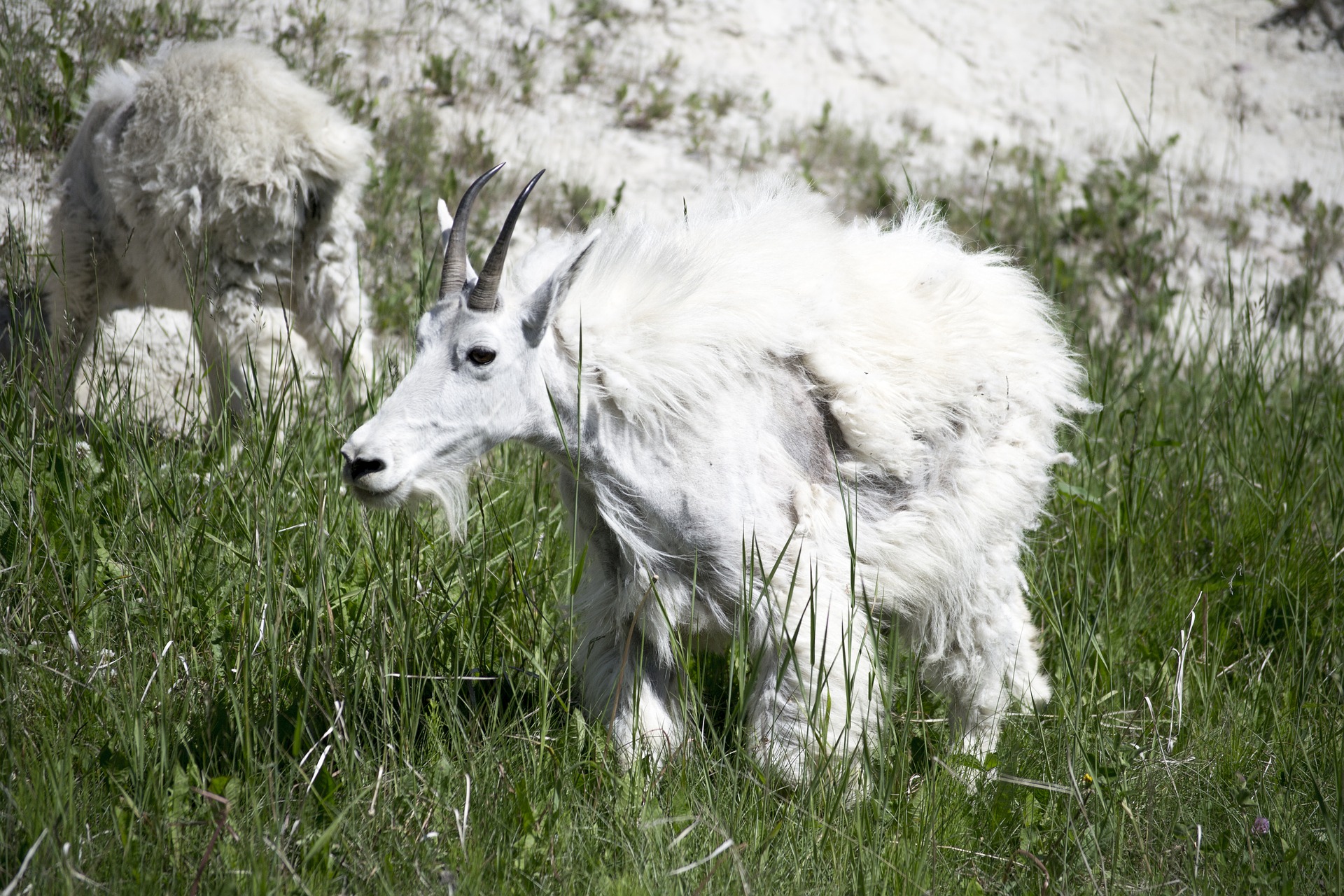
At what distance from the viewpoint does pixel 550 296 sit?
294 cm

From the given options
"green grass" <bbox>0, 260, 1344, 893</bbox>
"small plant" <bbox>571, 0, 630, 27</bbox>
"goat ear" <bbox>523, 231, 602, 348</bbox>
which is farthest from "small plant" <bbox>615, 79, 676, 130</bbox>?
"goat ear" <bbox>523, 231, 602, 348</bbox>

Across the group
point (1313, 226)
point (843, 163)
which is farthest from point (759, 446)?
point (1313, 226)

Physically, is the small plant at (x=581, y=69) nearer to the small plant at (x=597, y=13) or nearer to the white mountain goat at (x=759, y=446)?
the small plant at (x=597, y=13)

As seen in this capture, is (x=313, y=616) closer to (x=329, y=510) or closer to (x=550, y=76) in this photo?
(x=329, y=510)

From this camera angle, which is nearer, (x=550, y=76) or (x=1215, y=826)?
(x=1215, y=826)

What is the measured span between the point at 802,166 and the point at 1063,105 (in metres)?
3.36

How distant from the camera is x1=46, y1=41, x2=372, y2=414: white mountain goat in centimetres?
524

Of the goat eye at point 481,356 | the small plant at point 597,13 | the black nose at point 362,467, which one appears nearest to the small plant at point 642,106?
the small plant at point 597,13

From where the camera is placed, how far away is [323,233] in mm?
5609

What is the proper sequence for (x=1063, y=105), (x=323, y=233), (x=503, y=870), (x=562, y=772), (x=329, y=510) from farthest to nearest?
(x=1063, y=105)
(x=323, y=233)
(x=329, y=510)
(x=562, y=772)
(x=503, y=870)

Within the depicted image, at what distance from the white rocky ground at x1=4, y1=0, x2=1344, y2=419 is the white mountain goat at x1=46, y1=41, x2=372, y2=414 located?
8.93 ft

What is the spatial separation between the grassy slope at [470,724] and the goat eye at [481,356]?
0.57m

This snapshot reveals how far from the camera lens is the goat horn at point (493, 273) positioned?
9.25ft

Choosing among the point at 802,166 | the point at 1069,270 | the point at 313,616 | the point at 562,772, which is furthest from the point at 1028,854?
the point at 802,166
